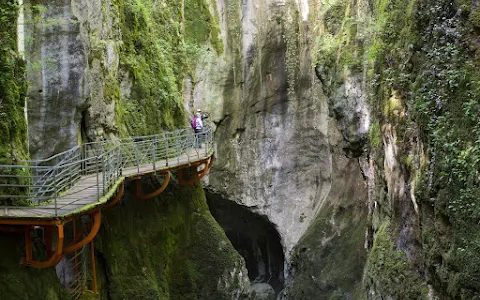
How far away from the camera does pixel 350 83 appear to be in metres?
20.1

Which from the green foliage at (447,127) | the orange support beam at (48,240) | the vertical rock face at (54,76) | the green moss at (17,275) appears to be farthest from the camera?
the vertical rock face at (54,76)

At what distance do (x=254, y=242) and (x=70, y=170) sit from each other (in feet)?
65.3

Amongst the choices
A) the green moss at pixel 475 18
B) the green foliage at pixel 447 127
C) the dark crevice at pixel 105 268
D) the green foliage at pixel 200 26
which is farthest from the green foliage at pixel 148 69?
the green moss at pixel 475 18

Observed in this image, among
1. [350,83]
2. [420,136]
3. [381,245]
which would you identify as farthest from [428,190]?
[350,83]

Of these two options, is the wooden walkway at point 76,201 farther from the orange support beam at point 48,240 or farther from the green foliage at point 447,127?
the green foliage at point 447,127

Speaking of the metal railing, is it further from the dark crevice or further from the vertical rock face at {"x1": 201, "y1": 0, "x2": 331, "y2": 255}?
the vertical rock face at {"x1": 201, "y1": 0, "x2": 331, "y2": 255}

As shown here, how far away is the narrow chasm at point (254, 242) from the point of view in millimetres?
31156

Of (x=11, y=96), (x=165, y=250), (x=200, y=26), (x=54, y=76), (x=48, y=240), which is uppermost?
(x=200, y=26)

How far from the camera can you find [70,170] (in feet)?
43.0

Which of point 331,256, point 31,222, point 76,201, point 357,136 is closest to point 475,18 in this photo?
point 76,201

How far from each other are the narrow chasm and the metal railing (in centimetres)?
1131

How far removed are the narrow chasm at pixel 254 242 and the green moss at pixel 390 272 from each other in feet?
51.6

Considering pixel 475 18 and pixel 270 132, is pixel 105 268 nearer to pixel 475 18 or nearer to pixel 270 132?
pixel 475 18

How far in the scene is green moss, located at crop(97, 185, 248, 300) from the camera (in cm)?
1567
